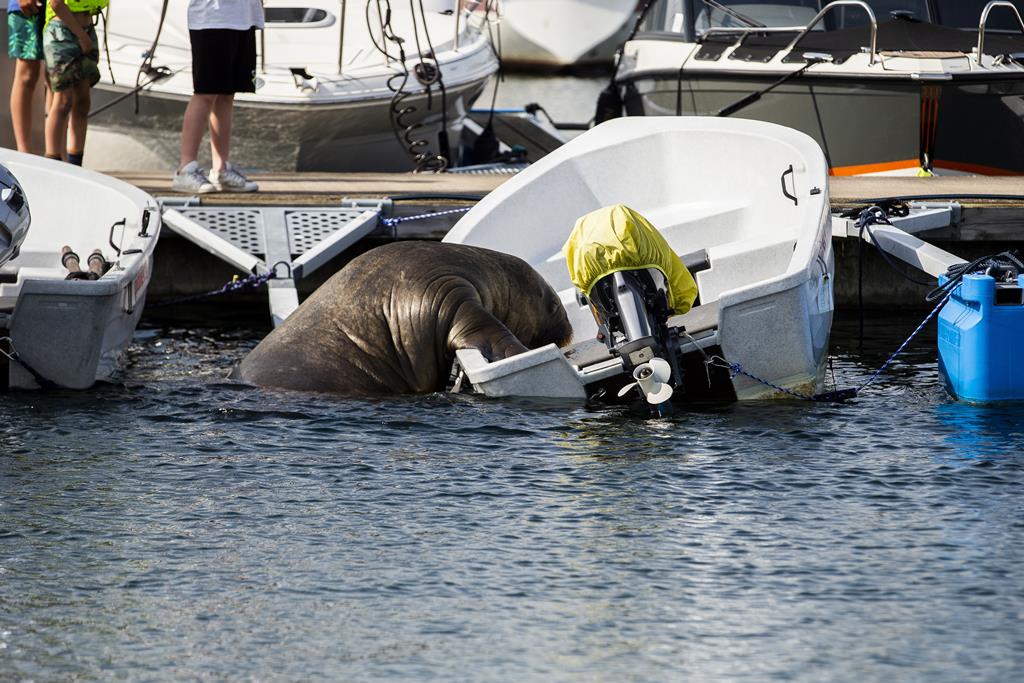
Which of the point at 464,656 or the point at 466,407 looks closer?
the point at 464,656

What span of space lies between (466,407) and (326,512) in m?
1.44

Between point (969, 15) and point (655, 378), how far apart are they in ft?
24.9

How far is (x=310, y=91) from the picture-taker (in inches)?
491

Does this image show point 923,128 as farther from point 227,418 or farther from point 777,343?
point 227,418

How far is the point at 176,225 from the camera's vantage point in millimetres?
9375

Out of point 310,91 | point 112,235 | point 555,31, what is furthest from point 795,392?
point 555,31

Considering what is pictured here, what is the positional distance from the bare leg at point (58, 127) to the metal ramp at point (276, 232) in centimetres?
84

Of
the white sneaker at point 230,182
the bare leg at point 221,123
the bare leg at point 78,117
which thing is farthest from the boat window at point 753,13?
the bare leg at point 78,117

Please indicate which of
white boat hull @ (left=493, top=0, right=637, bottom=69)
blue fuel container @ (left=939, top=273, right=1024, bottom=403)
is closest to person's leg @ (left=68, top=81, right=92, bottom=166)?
blue fuel container @ (left=939, top=273, right=1024, bottom=403)

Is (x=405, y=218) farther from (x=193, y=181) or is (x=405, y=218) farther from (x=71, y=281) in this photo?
(x=71, y=281)

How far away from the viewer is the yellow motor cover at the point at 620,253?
21.9 ft

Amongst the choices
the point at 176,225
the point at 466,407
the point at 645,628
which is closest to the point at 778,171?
the point at 466,407

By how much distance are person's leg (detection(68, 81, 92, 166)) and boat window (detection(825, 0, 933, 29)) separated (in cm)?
597

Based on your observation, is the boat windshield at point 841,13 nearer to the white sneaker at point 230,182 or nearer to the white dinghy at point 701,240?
the white dinghy at point 701,240
